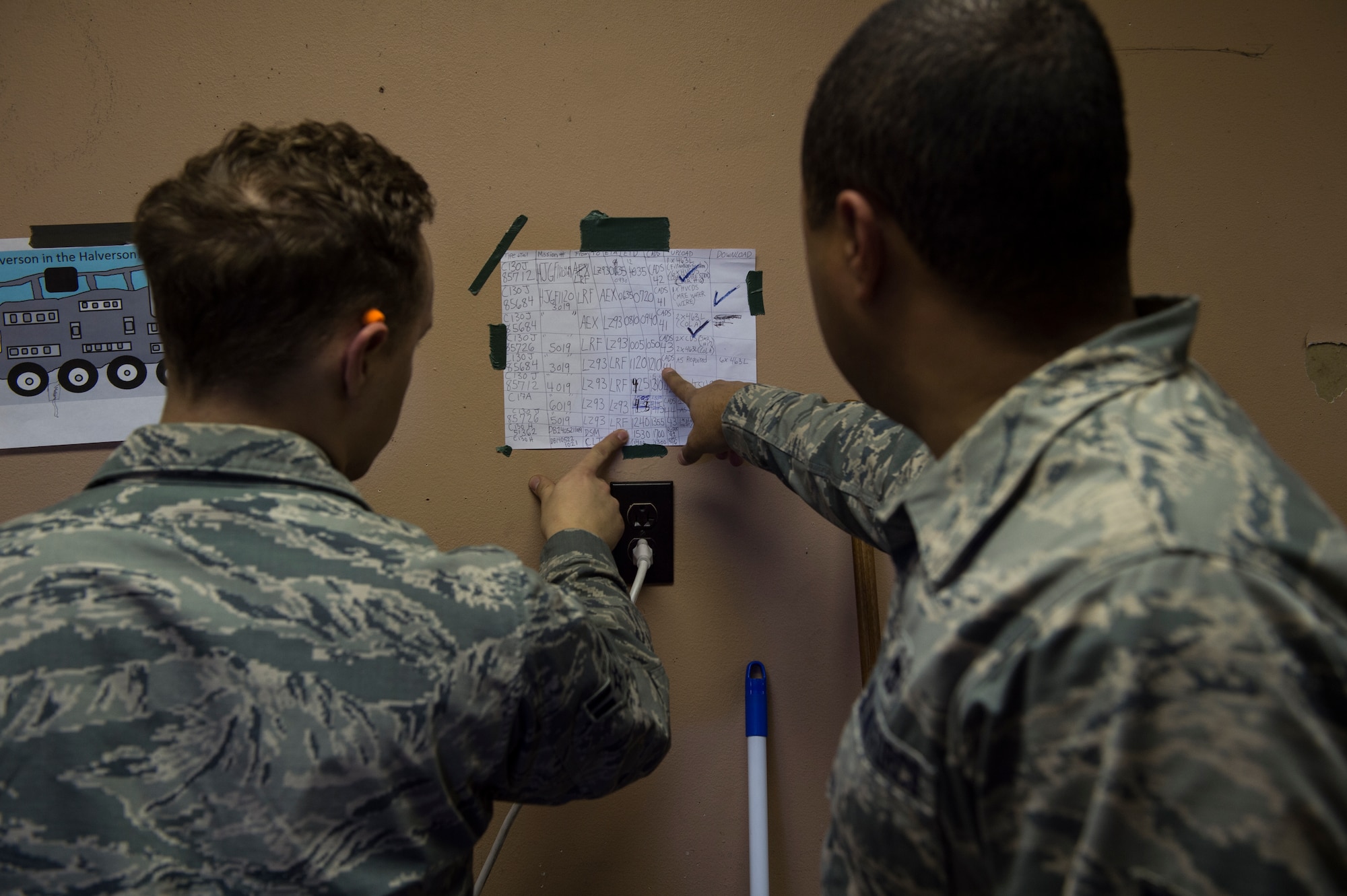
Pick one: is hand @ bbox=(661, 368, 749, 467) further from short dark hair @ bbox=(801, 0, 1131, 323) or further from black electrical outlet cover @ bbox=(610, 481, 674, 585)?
short dark hair @ bbox=(801, 0, 1131, 323)

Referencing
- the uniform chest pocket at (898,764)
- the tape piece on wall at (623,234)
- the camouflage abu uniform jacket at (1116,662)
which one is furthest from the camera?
the tape piece on wall at (623,234)

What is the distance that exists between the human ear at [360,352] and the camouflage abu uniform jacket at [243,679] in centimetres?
7

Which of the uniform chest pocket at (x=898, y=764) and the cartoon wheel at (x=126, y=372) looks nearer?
the uniform chest pocket at (x=898, y=764)

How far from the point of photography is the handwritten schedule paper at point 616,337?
46.2 inches

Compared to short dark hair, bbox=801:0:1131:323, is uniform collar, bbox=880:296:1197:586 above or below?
below

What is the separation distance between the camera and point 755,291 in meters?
1.19

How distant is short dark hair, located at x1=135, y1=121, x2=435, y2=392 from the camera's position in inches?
25.6

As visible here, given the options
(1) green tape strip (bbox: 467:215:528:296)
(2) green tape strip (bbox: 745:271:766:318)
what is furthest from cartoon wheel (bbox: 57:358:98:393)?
(2) green tape strip (bbox: 745:271:766:318)

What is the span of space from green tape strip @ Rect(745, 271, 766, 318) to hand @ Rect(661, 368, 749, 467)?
0.37 feet

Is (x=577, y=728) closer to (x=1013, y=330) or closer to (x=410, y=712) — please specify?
(x=410, y=712)

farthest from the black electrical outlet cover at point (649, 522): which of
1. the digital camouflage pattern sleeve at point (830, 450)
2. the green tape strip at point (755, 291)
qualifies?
the green tape strip at point (755, 291)

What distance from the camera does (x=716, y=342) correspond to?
47.0 inches

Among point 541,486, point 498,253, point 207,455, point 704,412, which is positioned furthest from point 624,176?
point 207,455

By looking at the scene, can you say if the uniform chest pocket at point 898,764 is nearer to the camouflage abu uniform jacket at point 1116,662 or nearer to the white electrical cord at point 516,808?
the camouflage abu uniform jacket at point 1116,662
